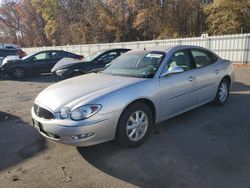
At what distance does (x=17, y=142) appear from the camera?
14.9ft

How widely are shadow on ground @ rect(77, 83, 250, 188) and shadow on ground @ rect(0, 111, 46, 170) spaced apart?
81 cm

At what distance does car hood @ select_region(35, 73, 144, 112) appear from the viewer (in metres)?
3.67

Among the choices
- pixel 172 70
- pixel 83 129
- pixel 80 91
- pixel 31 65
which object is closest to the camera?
pixel 83 129

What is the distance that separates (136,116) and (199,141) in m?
1.11

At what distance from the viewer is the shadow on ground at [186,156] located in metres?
3.20

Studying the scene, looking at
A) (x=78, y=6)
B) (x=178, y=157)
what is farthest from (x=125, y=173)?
(x=78, y=6)

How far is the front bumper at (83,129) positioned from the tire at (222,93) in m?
3.11

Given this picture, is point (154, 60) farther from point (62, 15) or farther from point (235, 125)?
point (62, 15)

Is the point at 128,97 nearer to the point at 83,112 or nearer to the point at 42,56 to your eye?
the point at 83,112

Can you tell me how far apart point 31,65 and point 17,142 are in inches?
369

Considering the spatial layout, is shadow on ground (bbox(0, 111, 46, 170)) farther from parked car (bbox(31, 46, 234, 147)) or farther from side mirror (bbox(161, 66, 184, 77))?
side mirror (bbox(161, 66, 184, 77))

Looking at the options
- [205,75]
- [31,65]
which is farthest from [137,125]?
[31,65]

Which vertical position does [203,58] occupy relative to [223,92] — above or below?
above

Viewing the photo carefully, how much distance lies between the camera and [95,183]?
3215 mm
